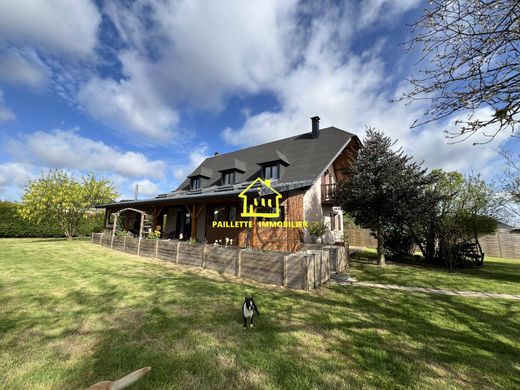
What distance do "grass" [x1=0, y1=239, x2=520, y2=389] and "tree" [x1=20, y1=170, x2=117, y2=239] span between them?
17.2 metres

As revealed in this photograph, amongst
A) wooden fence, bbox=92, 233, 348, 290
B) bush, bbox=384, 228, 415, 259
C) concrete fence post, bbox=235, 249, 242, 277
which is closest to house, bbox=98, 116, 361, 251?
wooden fence, bbox=92, 233, 348, 290

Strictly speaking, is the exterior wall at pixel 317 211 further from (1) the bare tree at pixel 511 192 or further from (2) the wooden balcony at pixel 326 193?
(1) the bare tree at pixel 511 192

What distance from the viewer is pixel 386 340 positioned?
3863 millimetres

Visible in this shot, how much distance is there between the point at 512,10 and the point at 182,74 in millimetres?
14662

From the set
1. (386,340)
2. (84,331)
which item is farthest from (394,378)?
(84,331)

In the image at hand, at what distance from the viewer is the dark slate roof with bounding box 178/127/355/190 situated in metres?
15.9

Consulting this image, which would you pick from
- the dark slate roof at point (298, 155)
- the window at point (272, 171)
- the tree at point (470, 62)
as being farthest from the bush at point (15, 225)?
the tree at point (470, 62)

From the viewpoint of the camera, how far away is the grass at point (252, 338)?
9.16 feet

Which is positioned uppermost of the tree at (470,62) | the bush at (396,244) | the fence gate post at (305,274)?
the tree at (470,62)

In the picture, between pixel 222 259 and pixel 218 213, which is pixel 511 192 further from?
pixel 218 213

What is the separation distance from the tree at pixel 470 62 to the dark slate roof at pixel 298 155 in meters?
11.4

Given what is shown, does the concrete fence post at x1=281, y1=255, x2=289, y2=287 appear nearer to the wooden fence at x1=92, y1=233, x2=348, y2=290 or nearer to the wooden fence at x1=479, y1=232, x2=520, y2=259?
the wooden fence at x1=92, y1=233, x2=348, y2=290

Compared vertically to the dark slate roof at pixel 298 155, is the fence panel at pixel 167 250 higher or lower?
lower

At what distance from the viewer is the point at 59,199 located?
64.6ft
